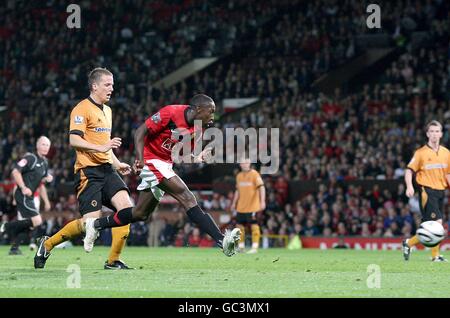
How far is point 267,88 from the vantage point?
37.6m

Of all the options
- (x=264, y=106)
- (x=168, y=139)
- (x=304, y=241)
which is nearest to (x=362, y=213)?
(x=304, y=241)

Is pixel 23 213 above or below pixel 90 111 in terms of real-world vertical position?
below

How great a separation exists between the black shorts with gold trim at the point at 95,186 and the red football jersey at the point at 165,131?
688 millimetres

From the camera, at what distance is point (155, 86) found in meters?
41.1

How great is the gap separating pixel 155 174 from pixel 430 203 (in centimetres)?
672

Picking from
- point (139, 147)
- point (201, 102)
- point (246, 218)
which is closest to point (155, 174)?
point (139, 147)

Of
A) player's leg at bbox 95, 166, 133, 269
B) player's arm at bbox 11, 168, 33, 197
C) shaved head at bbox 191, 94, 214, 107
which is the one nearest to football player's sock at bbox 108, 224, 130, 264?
player's leg at bbox 95, 166, 133, 269

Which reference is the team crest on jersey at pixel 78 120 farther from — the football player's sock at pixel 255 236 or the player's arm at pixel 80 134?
the football player's sock at pixel 255 236

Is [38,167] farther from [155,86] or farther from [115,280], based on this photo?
[155,86]

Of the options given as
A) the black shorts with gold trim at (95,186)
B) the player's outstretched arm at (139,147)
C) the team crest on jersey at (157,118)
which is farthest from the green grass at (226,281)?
the team crest on jersey at (157,118)

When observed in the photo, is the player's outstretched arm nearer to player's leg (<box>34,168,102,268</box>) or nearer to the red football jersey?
the red football jersey

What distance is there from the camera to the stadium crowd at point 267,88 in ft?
94.2

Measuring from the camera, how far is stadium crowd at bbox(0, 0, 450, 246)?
2872 centimetres
